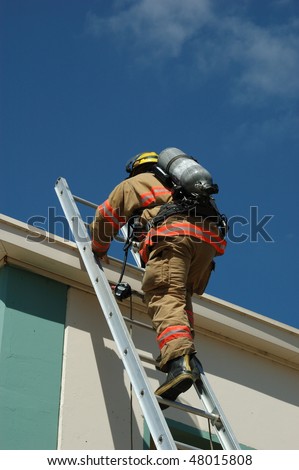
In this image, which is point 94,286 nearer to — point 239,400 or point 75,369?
point 75,369

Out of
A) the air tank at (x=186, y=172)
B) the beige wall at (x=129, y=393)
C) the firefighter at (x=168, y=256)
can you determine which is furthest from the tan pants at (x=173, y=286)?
the beige wall at (x=129, y=393)

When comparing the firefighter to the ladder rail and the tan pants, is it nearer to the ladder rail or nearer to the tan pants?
the tan pants

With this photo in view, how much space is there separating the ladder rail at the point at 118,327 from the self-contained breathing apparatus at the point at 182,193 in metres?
0.21

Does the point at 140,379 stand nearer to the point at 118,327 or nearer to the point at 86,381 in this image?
the point at 118,327

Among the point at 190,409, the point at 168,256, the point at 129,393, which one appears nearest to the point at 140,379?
the point at 190,409

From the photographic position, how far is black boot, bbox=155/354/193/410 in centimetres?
536

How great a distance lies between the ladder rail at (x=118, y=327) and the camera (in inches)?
198

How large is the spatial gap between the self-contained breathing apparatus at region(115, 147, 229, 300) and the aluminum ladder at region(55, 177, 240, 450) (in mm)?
255

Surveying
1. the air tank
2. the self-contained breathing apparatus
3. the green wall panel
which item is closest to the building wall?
the green wall panel

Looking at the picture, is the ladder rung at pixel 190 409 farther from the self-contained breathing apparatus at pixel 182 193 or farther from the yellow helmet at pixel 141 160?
the yellow helmet at pixel 141 160

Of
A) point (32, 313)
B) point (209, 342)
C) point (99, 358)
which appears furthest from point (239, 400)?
point (32, 313)

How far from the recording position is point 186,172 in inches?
240

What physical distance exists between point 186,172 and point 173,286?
83cm

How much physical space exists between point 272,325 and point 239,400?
0.81 meters
